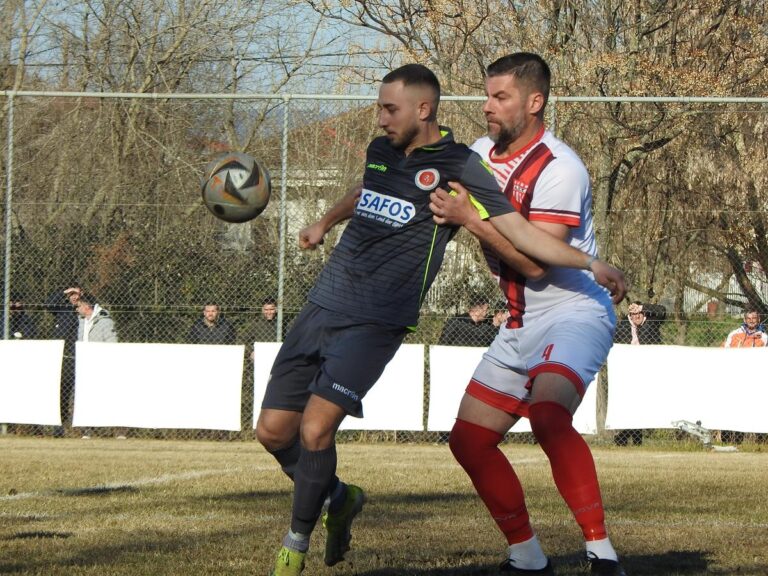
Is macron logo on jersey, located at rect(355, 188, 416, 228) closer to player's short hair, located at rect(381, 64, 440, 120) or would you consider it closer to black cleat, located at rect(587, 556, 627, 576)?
player's short hair, located at rect(381, 64, 440, 120)

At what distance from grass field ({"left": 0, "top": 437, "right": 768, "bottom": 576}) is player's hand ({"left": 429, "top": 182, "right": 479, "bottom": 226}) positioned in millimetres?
1552

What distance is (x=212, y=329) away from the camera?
46.5ft

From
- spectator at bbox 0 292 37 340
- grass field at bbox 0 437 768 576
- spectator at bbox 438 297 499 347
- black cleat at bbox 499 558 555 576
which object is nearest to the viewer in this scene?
black cleat at bbox 499 558 555 576

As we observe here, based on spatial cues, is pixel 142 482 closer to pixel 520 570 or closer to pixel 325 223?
pixel 325 223

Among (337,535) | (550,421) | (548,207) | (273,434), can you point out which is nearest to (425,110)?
(548,207)

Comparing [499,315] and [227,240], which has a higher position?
[227,240]

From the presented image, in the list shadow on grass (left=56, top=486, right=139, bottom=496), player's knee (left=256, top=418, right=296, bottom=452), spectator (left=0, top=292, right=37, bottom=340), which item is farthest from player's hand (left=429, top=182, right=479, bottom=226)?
spectator (left=0, top=292, right=37, bottom=340)

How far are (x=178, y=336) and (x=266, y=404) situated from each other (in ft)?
29.9

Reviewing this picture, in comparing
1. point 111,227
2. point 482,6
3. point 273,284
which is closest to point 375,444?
point 273,284

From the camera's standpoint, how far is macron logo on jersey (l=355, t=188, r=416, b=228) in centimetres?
505

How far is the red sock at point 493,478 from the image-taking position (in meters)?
5.09

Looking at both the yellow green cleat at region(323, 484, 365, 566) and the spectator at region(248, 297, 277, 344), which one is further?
the spectator at region(248, 297, 277, 344)

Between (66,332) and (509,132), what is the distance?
10286 mm

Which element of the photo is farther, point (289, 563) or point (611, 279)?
point (289, 563)
